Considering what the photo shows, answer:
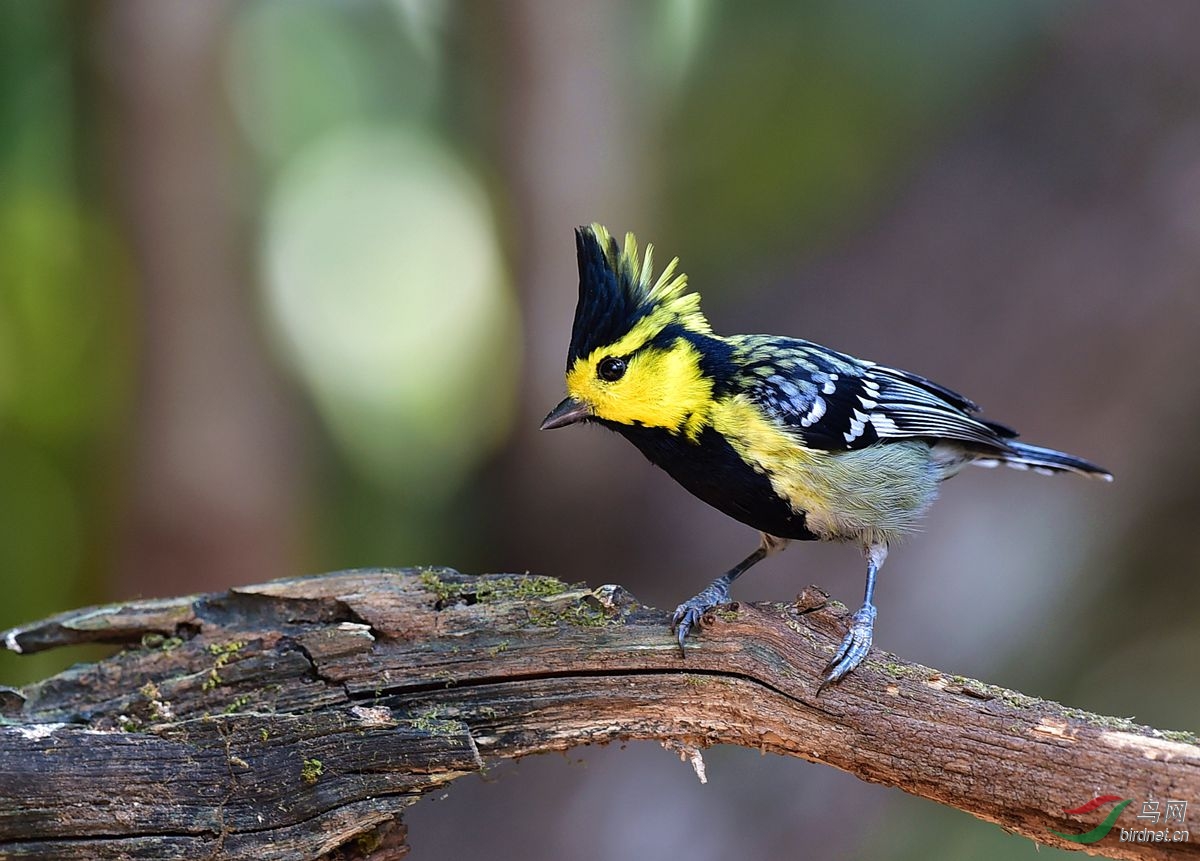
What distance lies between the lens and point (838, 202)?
8.10 metres

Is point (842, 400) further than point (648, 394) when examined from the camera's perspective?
Yes

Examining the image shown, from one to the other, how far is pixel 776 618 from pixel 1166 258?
492cm

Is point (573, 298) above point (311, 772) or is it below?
above

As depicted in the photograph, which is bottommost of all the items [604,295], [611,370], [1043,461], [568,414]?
[1043,461]

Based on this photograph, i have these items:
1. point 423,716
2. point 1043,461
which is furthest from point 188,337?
point 1043,461

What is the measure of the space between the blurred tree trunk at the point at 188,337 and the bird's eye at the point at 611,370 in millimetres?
2814

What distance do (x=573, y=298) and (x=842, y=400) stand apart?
3.28 meters

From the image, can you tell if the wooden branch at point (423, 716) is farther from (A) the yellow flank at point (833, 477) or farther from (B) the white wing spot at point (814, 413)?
(B) the white wing spot at point (814, 413)

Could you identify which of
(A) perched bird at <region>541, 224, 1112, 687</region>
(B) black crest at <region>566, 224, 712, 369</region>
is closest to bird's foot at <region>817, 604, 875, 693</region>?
(A) perched bird at <region>541, 224, 1112, 687</region>

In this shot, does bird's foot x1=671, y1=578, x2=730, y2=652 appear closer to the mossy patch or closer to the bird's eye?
the bird's eye

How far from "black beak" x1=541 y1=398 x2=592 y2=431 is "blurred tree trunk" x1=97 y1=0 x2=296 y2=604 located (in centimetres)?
270

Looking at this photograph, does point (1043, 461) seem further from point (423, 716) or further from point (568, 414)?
point (423, 716)

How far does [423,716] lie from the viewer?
10.3 ft

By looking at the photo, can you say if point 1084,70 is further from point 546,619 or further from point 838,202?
point 546,619
